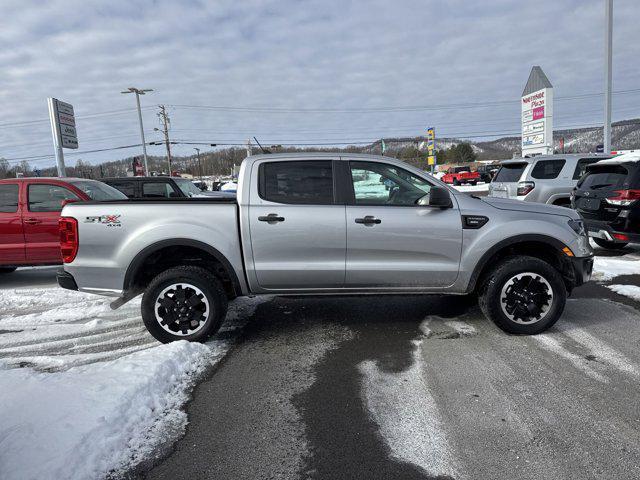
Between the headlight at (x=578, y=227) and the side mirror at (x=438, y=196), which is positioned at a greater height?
the side mirror at (x=438, y=196)

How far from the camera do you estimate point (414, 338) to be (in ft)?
14.9

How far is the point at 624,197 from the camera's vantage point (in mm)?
7285

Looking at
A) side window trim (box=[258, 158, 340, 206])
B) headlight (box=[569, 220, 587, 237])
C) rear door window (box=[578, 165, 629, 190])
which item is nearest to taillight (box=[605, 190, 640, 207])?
rear door window (box=[578, 165, 629, 190])

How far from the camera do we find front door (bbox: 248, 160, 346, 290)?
4305mm

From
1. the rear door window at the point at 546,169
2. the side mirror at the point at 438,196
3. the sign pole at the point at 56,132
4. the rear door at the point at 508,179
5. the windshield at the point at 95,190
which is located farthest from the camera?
the sign pole at the point at 56,132

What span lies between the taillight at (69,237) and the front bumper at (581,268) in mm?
Answer: 4985

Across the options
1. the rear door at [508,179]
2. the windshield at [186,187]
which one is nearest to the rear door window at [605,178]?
the rear door at [508,179]

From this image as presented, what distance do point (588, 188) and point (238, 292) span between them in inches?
276

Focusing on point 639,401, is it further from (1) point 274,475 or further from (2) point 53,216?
(2) point 53,216

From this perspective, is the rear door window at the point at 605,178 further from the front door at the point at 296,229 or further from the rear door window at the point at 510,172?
the front door at the point at 296,229

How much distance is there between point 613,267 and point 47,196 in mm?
9643

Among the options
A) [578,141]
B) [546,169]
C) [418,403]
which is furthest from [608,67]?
[578,141]

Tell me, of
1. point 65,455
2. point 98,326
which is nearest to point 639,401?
point 65,455

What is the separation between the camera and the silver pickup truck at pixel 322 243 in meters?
4.29
